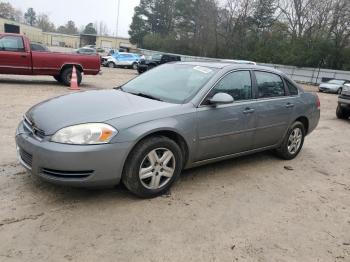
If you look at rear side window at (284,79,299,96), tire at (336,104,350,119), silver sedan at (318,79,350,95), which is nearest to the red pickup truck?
tire at (336,104,350,119)

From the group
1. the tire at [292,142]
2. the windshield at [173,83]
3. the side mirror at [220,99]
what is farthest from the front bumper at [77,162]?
the tire at [292,142]

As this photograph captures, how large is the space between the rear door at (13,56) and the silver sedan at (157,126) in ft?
29.3

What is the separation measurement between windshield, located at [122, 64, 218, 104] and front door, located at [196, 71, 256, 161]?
8.7 inches

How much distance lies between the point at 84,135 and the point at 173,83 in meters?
1.63

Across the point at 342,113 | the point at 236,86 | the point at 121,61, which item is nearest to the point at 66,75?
the point at 342,113

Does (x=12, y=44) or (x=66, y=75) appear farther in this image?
(x=66, y=75)

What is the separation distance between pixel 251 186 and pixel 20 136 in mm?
2894

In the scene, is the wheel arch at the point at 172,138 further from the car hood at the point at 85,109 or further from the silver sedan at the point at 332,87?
the silver sedan at the point at 332,87

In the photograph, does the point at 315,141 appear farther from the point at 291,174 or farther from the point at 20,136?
the point at 20,136

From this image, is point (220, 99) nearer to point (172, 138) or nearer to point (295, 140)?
point (172, 138)

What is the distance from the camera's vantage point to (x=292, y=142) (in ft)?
20.3

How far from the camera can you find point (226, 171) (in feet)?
17.5

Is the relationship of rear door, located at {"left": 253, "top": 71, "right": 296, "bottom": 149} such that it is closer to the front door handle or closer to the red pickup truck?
the front door handle

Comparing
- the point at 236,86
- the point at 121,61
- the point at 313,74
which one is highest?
the point at 236,86
